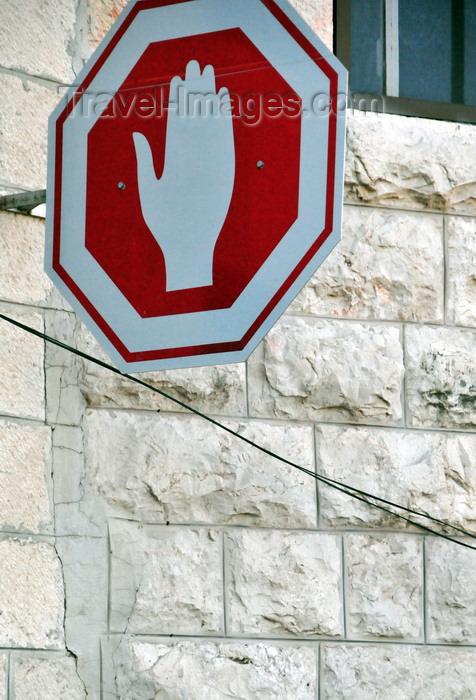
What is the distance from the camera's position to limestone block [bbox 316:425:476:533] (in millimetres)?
3689

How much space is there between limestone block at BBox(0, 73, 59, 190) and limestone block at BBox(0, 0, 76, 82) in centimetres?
6

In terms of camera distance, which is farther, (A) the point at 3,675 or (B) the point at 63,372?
(B) the point at 63,372

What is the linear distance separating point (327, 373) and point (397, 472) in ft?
1.24

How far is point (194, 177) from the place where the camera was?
2537mm

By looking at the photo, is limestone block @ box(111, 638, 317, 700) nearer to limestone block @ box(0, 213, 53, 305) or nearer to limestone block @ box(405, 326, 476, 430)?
limestone block @ box(405, 326, 476, 430)

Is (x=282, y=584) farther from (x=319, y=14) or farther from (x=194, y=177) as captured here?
(x=319, y=14)

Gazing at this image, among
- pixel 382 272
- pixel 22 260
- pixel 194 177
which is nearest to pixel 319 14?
pixel 382 272

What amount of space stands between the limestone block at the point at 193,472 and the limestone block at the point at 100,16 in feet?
3.81

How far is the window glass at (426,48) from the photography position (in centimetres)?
431

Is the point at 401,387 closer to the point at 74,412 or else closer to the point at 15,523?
the point at 74,412

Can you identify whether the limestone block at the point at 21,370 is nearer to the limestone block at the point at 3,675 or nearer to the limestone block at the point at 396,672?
the limestone block at the point at 3,675

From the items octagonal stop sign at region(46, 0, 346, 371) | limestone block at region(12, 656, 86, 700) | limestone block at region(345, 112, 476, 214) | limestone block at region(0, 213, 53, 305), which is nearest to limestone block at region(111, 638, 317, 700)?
limestone block at region(12, 656, 86, 700)

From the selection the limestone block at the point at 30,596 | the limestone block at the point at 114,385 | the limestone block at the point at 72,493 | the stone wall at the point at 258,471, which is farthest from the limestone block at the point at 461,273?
the limestone block at the point at 30,596

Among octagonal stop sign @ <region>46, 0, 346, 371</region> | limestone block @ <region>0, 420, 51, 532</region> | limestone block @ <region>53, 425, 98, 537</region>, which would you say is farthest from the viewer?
limestone block @ <region>53, 425, 98, 537</region>
